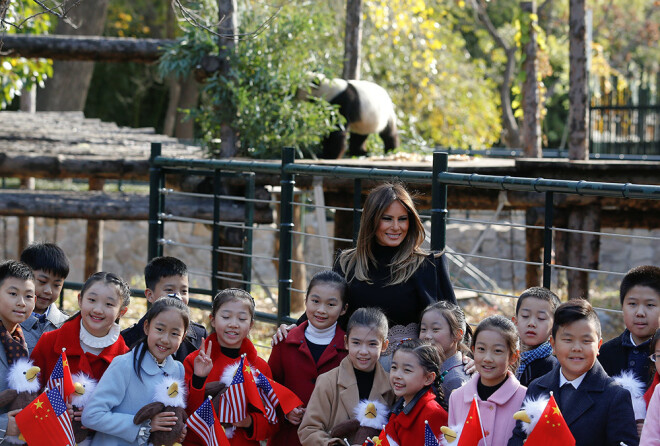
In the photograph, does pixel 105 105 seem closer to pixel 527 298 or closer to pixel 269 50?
pixel 269 50

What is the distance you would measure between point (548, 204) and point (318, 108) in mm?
4291

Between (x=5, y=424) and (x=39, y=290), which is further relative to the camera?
(x=39, y=290)

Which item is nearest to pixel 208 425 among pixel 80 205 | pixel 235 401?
pixel 235 401

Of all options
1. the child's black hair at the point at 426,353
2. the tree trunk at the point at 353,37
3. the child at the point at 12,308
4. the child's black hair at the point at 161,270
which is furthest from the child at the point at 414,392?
the tree trunk at the point at 353,37

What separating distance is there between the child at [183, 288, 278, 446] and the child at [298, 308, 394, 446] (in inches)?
9.8

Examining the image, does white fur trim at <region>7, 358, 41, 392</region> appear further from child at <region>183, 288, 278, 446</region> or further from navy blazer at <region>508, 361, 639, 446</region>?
navy blazer at <region>508, 361, 639, 446</region>

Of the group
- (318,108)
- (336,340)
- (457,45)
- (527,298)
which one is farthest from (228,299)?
(457,45)

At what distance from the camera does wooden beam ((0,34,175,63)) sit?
845 centimetres

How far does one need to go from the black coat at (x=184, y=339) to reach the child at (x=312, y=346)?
1.20ft

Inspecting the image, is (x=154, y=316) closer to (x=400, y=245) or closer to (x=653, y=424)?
(x=400, y=245)

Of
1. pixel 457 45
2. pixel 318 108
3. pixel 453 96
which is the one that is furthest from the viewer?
pixel 457 45

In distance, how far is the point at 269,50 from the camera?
8.12 m

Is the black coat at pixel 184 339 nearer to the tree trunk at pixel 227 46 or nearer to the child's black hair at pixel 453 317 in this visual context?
the child's black hair at pixel 453 317

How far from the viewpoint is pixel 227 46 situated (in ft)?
26.0
